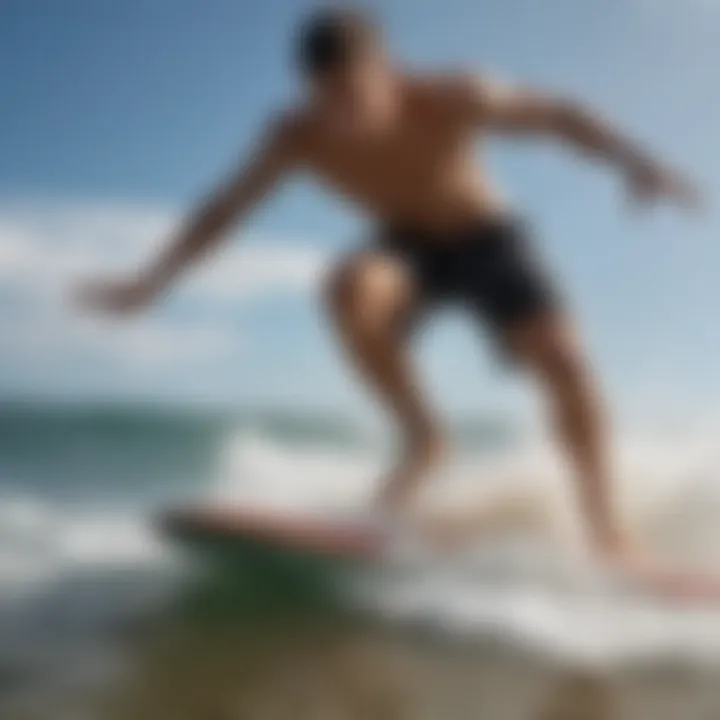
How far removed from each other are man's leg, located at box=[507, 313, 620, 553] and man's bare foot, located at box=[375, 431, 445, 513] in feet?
0.36

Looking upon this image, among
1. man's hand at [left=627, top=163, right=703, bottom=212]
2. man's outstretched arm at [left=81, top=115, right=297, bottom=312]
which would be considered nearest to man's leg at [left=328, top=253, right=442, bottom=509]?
man's outstretched arm at [left=81, top=115, right=297, bottom=312]

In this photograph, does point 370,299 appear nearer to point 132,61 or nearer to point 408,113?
point 408,113

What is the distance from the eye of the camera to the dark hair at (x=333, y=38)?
1.22 meters

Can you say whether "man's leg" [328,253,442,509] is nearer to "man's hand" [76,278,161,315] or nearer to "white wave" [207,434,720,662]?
"white wave" [207,434,720,662]

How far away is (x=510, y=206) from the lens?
124 centimetres

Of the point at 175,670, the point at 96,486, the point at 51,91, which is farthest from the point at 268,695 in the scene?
the point at 51,91

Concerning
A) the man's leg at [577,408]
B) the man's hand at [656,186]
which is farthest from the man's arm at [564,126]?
the man's leg at [577,408]

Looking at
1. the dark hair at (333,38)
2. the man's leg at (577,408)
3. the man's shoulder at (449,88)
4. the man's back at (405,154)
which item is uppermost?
the dark hair at (333,38)

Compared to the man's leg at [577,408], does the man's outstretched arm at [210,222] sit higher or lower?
higher

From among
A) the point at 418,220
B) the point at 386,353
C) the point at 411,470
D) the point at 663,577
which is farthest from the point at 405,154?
the point at 663,577

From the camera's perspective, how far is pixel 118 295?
1255mm

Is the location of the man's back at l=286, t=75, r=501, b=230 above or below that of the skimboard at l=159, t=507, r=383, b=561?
above

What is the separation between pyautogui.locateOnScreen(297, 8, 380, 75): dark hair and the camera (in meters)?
1.22

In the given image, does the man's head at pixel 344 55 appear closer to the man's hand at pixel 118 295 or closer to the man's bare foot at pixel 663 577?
the man's hand at pixel 118 295
